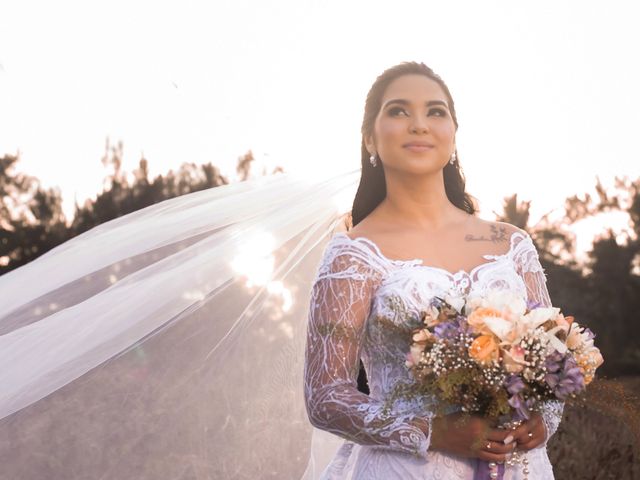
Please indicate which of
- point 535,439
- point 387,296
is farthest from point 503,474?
point 387,296

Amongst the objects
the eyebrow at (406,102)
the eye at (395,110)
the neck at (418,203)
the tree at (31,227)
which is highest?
the eyebrow at (406,102)

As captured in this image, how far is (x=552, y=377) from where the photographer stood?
2666 millimetres

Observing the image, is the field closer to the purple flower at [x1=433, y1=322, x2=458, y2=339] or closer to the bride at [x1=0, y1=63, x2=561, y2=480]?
the bride at [x1=0, y1=63, x2=561, y2=480]

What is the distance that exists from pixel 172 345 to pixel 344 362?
3.00 ft

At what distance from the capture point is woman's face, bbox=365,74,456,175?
348 centimetres

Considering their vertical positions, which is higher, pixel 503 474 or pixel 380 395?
pixel 380 395

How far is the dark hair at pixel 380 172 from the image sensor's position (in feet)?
12.3

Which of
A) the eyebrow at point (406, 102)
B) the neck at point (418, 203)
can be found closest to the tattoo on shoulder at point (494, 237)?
the neck at point (418, 203)

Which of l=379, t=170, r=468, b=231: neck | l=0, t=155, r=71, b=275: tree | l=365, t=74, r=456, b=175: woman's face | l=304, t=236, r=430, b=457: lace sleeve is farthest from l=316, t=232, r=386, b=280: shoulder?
l=0, t=155, r=71, b=275: tree

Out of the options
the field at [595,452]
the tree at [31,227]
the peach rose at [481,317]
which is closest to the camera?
the peach rose at [481,317]

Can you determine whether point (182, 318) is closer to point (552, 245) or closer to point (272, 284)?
point (272, 284)

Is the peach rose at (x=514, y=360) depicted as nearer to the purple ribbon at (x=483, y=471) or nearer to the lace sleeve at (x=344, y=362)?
the lace sleeve at (x=344, y=362)

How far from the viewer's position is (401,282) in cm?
324

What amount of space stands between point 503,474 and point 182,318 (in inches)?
57.6
